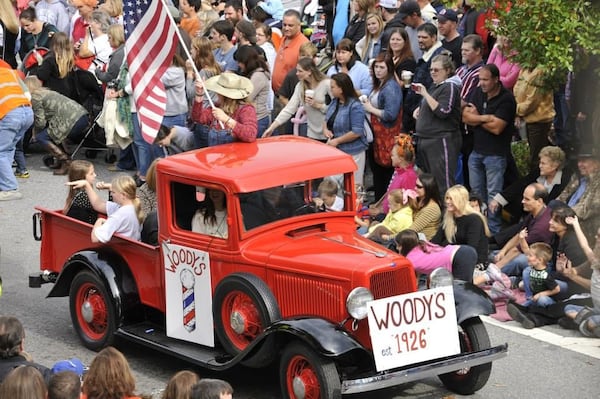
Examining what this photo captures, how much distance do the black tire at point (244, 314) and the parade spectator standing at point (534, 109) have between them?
15.9ft

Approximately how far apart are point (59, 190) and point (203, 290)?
6680mm

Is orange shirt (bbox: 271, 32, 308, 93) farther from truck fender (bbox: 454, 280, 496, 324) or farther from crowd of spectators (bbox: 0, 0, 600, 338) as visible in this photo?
truck fender (bbox: 454, 280, 496, 324)

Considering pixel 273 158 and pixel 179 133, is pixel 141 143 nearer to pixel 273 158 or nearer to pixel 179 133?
pixel 179 133

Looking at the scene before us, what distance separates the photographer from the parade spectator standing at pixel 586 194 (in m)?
11.3

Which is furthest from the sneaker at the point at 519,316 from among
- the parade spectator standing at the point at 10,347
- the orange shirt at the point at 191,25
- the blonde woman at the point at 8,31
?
the blonde woman at the point at 8,31

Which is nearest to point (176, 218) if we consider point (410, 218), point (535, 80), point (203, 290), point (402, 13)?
point (203, 290)

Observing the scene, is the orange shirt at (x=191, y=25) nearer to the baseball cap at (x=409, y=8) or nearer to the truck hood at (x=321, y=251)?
the baseball cap at (x=409, y=8)

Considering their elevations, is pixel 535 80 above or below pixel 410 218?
above

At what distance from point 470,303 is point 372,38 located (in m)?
6.58

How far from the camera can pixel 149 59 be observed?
11469mm

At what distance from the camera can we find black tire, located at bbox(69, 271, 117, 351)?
9.93 meters

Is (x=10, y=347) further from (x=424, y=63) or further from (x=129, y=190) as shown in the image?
(x=424, y=63)

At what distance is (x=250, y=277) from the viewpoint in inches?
349

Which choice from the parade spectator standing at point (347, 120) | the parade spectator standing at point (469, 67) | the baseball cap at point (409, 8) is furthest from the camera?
the baseball cap at point (409, 8)
